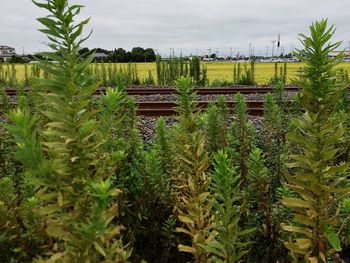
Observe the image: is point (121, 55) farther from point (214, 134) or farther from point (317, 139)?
point (317, 139)

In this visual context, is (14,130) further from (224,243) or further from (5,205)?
(5,205)

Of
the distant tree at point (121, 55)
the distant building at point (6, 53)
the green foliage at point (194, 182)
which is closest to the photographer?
the green foliage at point (194, 182)

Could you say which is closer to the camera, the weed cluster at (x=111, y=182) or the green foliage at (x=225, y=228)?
the weed cluster at (x=111, y=182)

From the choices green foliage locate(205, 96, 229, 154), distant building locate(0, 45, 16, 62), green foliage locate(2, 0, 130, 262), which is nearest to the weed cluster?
green foliage locate(2, 0, 130, 262)

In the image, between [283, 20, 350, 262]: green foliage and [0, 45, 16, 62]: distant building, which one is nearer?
[283, 20, 350, 262]: green foliage

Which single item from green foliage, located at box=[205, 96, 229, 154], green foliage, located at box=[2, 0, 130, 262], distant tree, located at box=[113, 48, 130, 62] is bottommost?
green foliage, located at box=[205, 96, 229, 154]

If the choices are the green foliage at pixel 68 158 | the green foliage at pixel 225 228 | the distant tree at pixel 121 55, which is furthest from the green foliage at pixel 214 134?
the distant tree at pixel 121 55

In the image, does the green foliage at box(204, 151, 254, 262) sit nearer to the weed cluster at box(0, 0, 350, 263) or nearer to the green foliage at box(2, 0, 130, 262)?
the weed cluster at box(0, 0, 350, 263)

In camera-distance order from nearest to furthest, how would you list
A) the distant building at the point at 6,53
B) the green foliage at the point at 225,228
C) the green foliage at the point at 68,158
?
the green foliage at the point at 68,158, the green foliage at the point at 225,228, the distant building at the point at 6,53

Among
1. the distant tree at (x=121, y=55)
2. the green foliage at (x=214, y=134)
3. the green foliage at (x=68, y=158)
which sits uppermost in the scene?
the distant tree at (x=121, y=55)

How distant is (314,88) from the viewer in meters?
1.64

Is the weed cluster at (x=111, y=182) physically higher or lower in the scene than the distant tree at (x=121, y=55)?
lower

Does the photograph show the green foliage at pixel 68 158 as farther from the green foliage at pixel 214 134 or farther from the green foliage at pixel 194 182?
the green foliage at pixel 214 134

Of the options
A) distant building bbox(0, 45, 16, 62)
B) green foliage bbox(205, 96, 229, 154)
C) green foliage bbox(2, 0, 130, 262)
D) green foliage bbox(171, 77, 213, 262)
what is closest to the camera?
green foliage bbox(2, 0, 130, 262)
